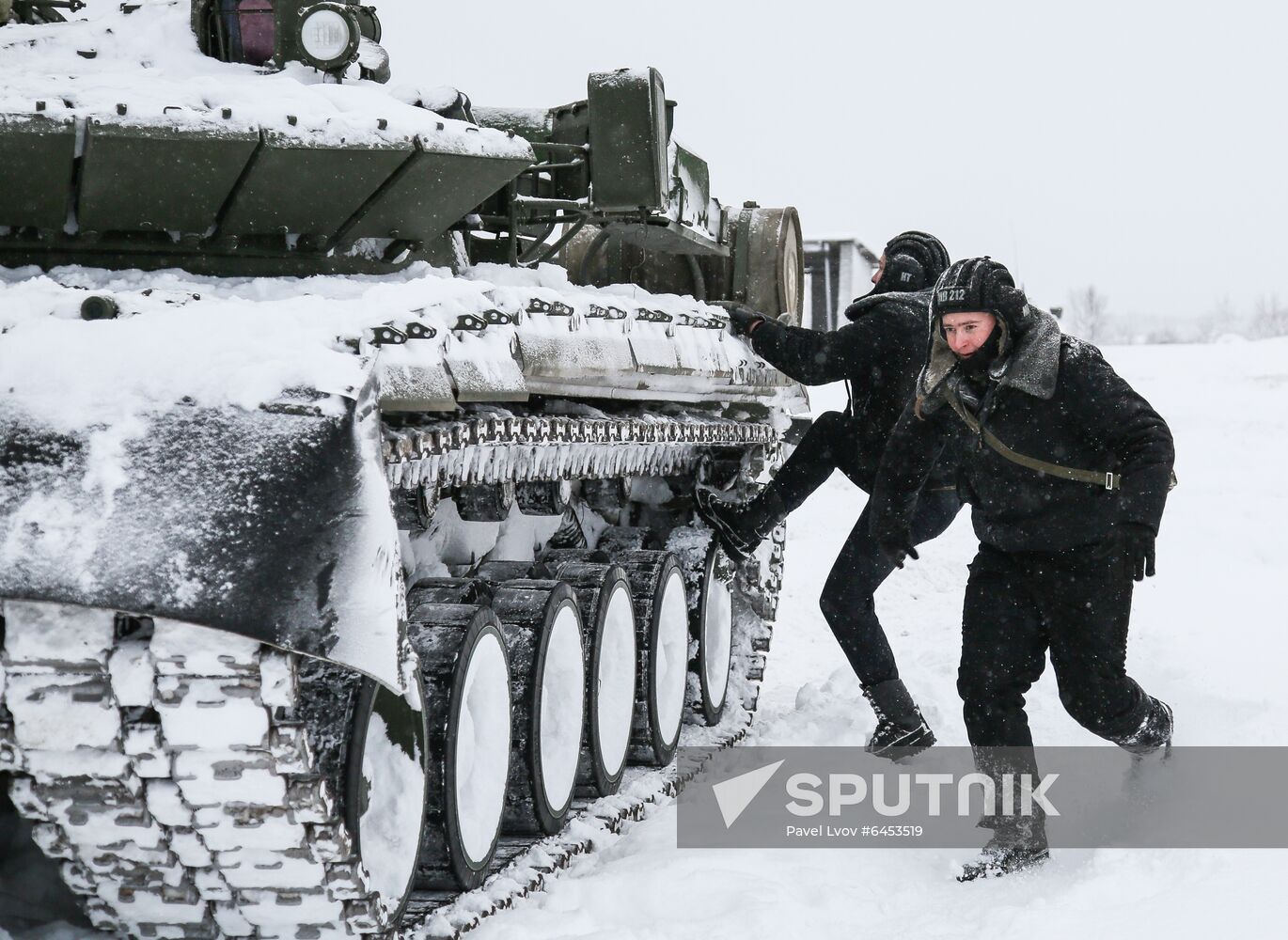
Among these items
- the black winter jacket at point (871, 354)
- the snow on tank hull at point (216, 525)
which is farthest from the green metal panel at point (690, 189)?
the snow on tank hull at point (216, 525)

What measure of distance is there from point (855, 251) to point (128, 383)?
2043 centimetres

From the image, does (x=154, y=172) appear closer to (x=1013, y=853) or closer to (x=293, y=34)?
(x=293, y=34)

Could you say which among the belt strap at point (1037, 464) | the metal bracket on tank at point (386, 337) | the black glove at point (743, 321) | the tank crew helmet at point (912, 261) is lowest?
the belt strap at point (1037, 464)

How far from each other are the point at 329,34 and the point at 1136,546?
2552mm

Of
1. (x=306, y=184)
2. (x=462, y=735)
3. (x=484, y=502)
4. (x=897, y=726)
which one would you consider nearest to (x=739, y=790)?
(x=897, y=726)

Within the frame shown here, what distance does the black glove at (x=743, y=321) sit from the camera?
522 cm

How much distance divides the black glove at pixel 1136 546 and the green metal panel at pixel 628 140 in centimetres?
188

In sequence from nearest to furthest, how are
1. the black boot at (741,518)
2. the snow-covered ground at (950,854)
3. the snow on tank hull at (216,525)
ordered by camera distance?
the snow on tank hull at (216,525), the snow-covered ground at (950,854), the black boot at (741,518)

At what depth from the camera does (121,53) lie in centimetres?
393

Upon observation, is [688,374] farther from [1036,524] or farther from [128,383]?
[128,383]

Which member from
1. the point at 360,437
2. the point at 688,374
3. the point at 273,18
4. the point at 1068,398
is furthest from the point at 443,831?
the point at 273,18

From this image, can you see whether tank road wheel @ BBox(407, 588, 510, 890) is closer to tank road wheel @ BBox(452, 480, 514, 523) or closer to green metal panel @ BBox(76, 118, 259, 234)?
tank road wheel @ BBox(452, 480, 514, 523)

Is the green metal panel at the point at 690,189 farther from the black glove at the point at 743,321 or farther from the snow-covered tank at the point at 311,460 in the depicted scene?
the black glove at the point at 743,321
